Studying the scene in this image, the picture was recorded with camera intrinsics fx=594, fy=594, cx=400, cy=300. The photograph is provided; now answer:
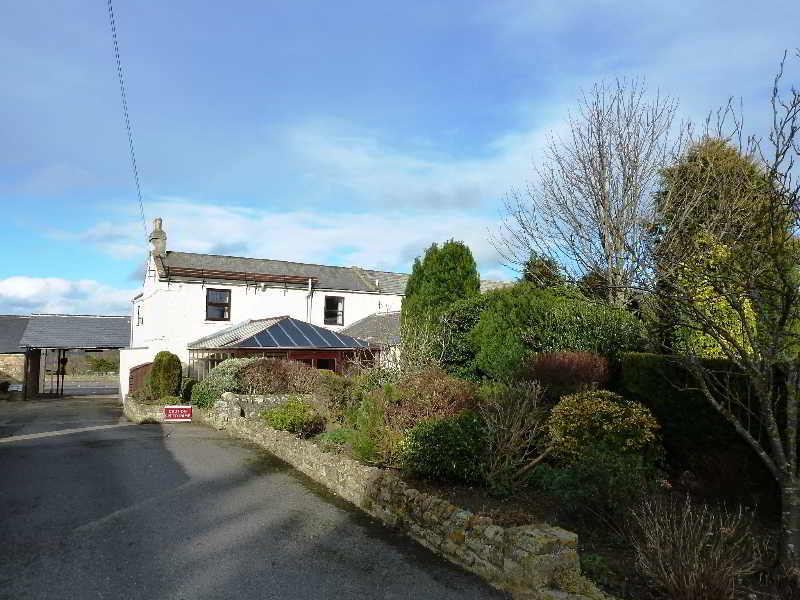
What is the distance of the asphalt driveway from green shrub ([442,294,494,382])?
18.2ft

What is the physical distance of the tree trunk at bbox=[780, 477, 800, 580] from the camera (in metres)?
4.84

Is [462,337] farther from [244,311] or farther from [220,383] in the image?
[244,311]

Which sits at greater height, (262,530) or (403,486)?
(403,486)

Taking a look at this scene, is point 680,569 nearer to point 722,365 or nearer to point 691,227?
point 722,365

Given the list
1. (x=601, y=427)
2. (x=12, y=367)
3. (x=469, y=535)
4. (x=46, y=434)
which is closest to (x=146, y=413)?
(x=46, y=434)

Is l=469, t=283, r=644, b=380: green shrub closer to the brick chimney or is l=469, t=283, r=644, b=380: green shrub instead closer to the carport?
the brick chimney

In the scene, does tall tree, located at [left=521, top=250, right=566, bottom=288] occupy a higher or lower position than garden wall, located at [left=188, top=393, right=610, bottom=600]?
higher

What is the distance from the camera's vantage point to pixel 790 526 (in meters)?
4.88

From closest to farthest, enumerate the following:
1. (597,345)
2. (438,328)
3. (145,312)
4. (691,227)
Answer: (597,345)
(691,227)
(438,328)
(145,312)

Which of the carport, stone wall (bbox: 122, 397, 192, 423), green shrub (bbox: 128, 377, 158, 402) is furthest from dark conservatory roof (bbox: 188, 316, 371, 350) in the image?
the carport

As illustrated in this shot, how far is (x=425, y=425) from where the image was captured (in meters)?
7.96

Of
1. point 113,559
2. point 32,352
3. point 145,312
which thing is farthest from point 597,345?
point 32,352

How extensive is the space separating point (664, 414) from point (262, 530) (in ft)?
18.7

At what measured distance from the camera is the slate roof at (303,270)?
28297 mm
